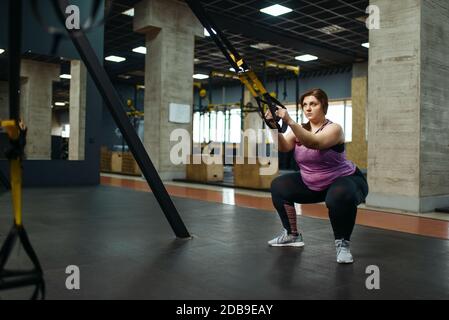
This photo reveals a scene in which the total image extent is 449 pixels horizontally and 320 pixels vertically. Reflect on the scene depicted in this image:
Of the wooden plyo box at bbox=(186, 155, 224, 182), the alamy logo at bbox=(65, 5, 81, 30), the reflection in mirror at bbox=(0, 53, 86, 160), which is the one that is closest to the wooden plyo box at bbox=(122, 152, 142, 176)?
the wooden plyo box at bbox=(186, 155, 224, 182)

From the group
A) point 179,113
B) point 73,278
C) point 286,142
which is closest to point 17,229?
point 73,278

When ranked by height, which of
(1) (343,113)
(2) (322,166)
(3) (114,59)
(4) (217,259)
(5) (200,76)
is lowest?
(4) (217,259)

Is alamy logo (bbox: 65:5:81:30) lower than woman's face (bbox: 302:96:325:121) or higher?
higher

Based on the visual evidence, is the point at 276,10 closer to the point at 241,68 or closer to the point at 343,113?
the point at 343,113

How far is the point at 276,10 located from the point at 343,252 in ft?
29.3

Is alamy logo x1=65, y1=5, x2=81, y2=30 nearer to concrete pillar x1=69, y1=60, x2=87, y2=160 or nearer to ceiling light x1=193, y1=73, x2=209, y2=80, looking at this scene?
concrete pillar x1=69, y1=60, x2=87, y2=160

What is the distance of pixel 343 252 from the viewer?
280cm

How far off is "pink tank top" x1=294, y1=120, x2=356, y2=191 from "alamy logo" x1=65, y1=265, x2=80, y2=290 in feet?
5.41

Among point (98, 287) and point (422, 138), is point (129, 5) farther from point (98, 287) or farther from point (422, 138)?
point (98, 287)

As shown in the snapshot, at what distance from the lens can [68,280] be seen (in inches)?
89.2

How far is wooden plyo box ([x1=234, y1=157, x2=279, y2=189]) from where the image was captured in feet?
27.5

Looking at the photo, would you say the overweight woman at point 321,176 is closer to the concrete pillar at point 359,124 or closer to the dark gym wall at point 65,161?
the dark gym wall at point 65,161

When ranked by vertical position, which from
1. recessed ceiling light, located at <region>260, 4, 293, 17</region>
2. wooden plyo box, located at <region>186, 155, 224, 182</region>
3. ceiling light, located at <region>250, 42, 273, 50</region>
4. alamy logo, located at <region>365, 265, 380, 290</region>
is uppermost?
recessed ceiling light, located at <region>260, 4, 293, 17</region>
